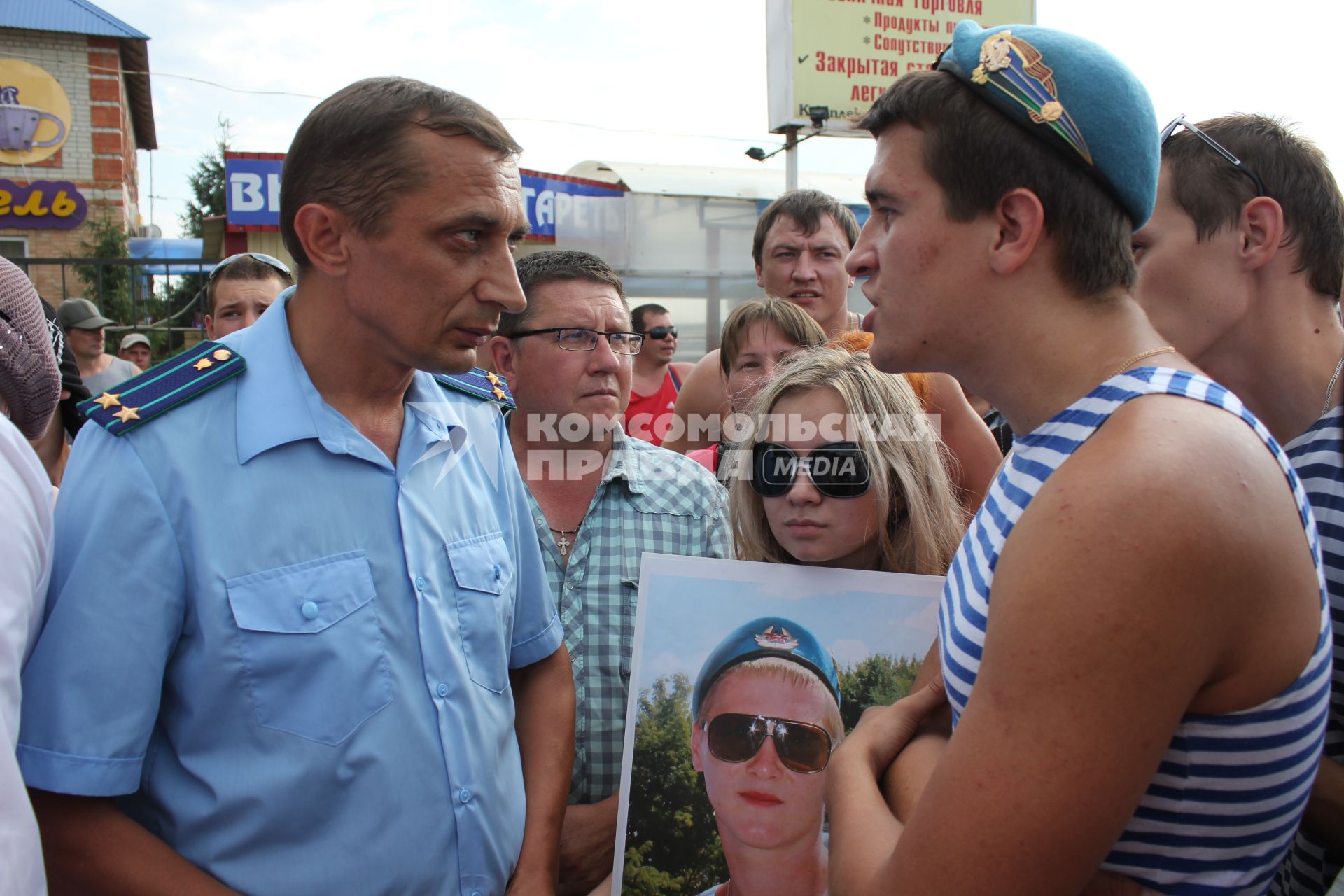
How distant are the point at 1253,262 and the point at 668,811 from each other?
1.91m

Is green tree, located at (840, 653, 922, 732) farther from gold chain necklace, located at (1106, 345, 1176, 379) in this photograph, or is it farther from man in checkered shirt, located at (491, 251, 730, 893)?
gold chain necklace, located at (1106, 345, 1176, 379)

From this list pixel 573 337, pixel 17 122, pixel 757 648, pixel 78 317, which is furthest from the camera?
pixel 17 122

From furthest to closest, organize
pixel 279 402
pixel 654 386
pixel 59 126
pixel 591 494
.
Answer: pixel 59 126, pixel 654 386, pixel 591 494, pixel 279 402

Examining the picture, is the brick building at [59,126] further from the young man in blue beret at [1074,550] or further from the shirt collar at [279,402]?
the young man in blue beret at [1074,550]

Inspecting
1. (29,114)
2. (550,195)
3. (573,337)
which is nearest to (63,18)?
(29,114)

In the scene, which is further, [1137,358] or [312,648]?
[312,648]

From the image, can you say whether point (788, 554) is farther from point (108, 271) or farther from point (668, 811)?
point (108, 271)

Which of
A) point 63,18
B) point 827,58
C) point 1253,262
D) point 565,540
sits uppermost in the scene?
point 63,18

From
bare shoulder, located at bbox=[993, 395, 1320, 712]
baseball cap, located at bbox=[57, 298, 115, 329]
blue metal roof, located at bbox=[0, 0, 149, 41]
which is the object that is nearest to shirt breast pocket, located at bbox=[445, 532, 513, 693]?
bare shoulder, located at bbox=[993, 395, 1320, 712]

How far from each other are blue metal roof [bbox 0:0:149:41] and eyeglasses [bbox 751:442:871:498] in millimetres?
24157

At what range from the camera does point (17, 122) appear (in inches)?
774

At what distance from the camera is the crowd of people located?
105 centimetres

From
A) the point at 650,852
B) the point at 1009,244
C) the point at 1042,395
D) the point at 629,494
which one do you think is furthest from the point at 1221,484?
the point at 629,494

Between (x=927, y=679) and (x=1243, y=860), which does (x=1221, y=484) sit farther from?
(x=927, y=679)
